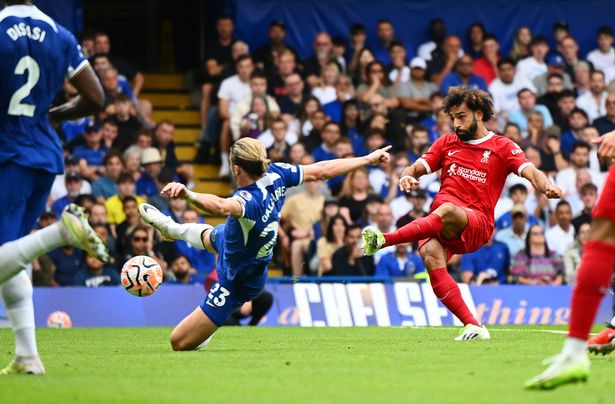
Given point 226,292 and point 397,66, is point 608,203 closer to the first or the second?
point 226,292

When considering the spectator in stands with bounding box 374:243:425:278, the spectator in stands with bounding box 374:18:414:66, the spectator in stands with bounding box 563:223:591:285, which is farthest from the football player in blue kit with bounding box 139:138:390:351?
the spectator in stands with bounding box 374:18:414:66

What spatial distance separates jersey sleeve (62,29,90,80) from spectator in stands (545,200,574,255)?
13.2 metres

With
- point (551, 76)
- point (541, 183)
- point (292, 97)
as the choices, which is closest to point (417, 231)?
point (541, 183)

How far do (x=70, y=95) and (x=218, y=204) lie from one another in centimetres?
1091

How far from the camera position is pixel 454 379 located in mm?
8219

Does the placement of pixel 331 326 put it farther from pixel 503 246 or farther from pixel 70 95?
pixel 70 95

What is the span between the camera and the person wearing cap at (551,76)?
23.5m

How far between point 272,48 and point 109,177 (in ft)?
14.7

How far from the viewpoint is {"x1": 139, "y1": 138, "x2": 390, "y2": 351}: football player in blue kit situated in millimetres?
10867

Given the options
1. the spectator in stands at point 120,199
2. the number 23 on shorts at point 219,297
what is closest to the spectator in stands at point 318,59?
the spectator in stands at point 120,199

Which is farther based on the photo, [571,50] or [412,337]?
[571,50]

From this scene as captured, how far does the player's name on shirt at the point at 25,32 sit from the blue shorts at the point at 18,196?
883 mm

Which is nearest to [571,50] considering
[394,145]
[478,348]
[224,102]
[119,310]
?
[394,145]

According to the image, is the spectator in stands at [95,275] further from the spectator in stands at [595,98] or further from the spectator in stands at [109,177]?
the spectator in stands at [595,98]
